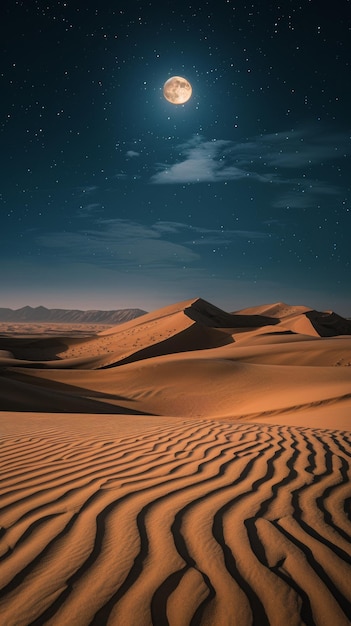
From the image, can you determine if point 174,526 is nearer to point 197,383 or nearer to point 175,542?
point 175,542

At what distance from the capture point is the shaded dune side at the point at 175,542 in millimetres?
1596

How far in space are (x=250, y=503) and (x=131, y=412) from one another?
1072 cm

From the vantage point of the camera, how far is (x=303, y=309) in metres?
68.4

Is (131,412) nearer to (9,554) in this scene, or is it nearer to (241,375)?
(241,375)

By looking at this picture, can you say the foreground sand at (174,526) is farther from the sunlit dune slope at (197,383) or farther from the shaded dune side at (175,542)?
the sunlit dune slope at (197,383)

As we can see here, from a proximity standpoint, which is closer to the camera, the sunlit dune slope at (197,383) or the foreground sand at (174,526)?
the foreground sand at (174,526)

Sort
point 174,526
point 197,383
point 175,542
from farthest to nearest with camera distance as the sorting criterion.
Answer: point 197,383
point 174,526
point 175,542

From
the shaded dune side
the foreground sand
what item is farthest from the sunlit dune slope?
the shaded dune side

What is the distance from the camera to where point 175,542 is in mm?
2107

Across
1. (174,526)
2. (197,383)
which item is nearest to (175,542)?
(174,526)

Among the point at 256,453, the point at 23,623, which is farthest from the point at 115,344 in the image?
the point at 23,623

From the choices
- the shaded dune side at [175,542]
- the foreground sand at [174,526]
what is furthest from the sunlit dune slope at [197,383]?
the shaded dune side at [175,542]

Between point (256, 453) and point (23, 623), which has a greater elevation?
point (23, 623)

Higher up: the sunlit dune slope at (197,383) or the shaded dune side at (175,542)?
the shaded dune side at (175,542)
